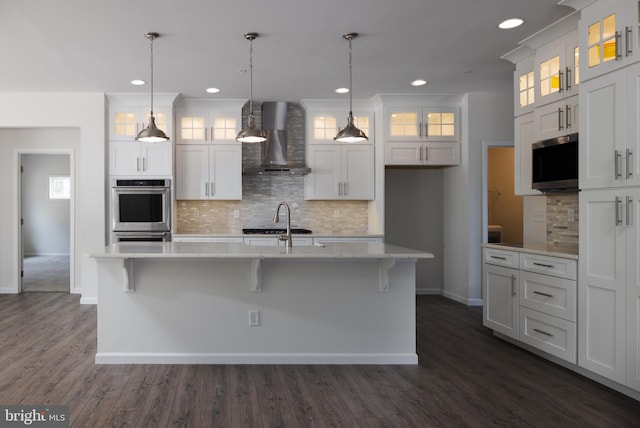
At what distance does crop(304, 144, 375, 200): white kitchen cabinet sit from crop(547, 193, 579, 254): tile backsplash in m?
2.29

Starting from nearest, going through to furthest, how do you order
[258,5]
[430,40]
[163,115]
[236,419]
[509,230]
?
[236,419], [258,5], [430,40], [163,115], [509,230]

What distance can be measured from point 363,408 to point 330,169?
3758 millimetres

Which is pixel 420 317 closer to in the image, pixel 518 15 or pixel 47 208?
pixel 518 15

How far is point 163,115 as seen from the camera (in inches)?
229

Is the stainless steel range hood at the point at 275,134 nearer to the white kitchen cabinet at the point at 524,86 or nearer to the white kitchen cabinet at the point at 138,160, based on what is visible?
the white kitchen cabinet at the point at 138,160

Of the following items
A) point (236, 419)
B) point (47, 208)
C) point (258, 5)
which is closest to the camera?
point (236, 419)

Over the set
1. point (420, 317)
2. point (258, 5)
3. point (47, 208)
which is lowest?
point (420, 317)

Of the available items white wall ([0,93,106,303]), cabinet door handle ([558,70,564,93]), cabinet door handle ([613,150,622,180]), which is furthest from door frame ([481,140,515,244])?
white wall ([0,93,106,303])

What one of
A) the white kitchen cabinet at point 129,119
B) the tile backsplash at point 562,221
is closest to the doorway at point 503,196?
the tile backsplash at point 562,221

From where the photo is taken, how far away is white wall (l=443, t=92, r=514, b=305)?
5629 mm

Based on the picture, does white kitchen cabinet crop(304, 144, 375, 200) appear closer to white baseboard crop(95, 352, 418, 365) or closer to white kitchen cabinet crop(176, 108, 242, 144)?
white kitchen cabinet crop(176, 108, 242, 144)

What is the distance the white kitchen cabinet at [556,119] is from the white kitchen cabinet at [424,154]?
1.81 metres

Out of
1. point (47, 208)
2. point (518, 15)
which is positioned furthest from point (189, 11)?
point (47, 208)

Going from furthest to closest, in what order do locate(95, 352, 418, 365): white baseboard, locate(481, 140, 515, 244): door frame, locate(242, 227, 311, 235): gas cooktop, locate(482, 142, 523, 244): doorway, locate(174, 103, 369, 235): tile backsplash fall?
locate(482, 142, 523, 244): doorway, locate(174, 103, 369, 235): tile backsplash, locate(242, 227, 311, 235): gas cooktop, locate(481, 140, 515, 244): door frame, locate(95, 352, 418, 365): white baseboard
